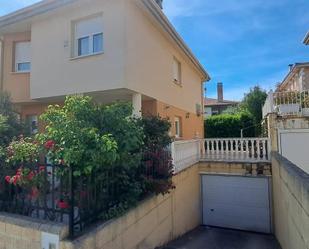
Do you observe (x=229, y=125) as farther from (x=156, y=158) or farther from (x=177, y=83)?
(x=156, y=158)

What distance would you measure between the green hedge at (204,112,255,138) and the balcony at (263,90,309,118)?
37.1ft

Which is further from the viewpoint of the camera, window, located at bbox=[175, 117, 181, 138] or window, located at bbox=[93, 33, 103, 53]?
window, located at bbox=[175, 117, 181, 138]

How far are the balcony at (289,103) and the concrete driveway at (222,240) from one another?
5.65 meters

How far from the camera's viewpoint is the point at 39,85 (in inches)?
435

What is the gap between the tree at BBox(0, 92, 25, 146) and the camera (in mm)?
6496

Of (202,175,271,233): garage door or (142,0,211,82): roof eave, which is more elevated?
(142,0,211,82): roof eave

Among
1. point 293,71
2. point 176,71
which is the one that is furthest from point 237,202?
point 293,71

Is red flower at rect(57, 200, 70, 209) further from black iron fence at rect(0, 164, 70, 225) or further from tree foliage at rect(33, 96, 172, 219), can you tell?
tree foliage at rect(33, 96, 172, 219)

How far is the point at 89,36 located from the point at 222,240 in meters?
9.83

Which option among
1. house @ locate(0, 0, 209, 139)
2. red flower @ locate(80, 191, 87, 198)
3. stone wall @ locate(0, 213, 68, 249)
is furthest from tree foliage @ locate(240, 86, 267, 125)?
stone wall @ locate(0, 213, 68, 249)

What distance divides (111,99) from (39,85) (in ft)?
10.1

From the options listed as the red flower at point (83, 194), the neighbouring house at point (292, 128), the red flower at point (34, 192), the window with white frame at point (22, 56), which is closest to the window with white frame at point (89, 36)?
the window with white frame at point (22, 56)

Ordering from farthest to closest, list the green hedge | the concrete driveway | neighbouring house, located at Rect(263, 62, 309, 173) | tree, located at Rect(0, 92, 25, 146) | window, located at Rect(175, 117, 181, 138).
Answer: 1. the green hedge
2. window, located at Rect(175, 117, 181, 138)
3. neighbouring house, located at Rect(263, 62, 309, 173)
4. the concrete driveway
5. tree, located at Rect(0, 92, 25, 146)

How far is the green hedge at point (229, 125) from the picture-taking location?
24.0m
